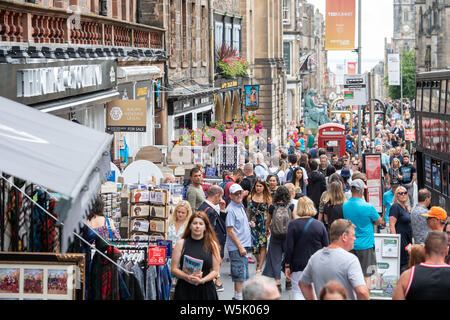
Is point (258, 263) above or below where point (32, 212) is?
below

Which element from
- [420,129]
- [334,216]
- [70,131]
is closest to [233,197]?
[334,216]

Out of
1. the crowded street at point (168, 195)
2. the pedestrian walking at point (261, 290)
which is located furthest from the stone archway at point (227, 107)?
the pedestrian walking at point (261, 290)

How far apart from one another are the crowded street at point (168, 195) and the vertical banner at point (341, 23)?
5 cm

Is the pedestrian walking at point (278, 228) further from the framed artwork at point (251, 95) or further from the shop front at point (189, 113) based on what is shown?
the framed artwork at point (251, 95)

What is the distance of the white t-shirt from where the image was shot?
754cm

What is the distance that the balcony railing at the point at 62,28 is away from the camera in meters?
12.5

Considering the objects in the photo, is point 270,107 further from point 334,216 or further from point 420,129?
point 334,216

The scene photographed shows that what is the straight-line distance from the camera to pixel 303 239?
33.8 feet

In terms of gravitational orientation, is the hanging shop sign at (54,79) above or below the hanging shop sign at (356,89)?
above

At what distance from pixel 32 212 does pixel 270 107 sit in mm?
44073

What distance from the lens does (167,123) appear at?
27156 mm

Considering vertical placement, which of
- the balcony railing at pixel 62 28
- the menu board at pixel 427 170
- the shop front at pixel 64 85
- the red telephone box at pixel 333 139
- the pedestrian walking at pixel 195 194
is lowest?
the red telephone box at pixel 333 139

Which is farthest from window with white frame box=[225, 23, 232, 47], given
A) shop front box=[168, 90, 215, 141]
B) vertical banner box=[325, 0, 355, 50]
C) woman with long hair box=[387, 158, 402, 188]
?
woman with long hair box=[387, 158, 402, 188]

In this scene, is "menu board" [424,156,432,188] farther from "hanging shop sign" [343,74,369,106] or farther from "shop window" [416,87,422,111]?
"hanging shop sign" [343,74,369,106]
